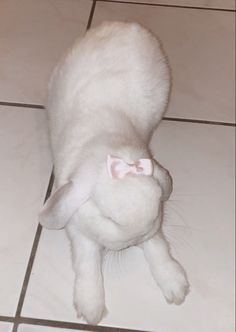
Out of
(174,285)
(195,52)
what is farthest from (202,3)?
(174,285)

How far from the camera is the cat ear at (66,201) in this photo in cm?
112

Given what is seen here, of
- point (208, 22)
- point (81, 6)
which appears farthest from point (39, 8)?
point (208, 22)

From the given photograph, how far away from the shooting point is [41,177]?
1544mm

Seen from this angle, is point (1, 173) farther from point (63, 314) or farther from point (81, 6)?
point (81, 6)

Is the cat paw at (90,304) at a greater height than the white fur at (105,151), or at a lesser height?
→ lesser

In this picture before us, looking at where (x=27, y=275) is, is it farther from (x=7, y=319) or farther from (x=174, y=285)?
(x=174, y=285)

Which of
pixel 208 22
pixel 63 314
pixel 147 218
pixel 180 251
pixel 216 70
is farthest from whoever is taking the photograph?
pixel 208 22

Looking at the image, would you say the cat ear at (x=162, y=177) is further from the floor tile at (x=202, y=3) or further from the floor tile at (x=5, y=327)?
the floor tile at (x=202, y=3)

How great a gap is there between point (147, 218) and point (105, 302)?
1.15ft

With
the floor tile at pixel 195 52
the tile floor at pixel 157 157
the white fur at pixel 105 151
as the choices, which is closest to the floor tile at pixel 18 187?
the tile floor at pixel 157 157

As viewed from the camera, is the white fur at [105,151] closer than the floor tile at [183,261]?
Yes

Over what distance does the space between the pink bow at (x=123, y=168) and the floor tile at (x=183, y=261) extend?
1.30 ft

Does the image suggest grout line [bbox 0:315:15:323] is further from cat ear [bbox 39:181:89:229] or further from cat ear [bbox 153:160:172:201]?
cat ear [bbox 153:160:172:201]

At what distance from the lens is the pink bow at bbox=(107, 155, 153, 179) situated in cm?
107
